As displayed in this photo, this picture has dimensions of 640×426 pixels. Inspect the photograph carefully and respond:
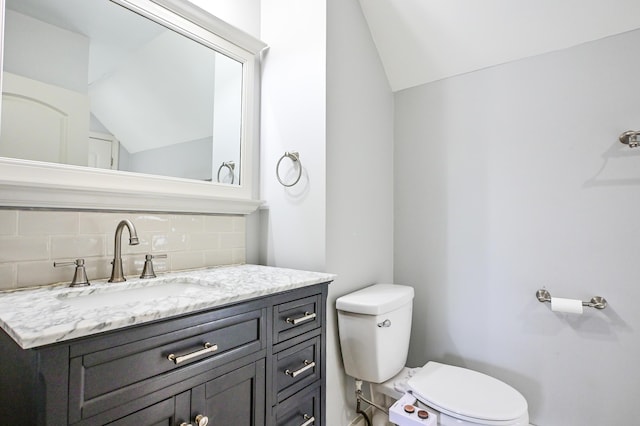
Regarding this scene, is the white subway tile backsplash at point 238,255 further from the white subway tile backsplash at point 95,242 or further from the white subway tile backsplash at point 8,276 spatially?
the white subway tile backsplash at point 8,276

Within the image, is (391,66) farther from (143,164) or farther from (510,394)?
(510,394)

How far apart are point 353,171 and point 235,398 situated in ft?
3.82

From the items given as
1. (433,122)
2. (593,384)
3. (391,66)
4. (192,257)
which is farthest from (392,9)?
(593,384)

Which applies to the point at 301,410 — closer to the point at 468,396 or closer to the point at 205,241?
the point at 468,396

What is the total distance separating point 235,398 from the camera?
0.90 meters

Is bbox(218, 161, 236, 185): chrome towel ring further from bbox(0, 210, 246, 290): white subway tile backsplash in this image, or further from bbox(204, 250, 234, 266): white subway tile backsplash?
bbox(204, 250, 234, 266): white subway tile backsplash

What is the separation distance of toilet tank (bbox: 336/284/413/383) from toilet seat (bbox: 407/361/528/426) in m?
0.14

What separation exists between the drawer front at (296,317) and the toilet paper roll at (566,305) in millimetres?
1088

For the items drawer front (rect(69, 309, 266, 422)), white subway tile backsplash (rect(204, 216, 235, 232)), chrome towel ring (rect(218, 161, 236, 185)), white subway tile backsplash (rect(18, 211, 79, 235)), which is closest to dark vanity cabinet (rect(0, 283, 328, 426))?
drawer front (rect(69, 309, 266, 422))

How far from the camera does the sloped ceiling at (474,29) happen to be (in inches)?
55.9

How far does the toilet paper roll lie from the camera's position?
1.39 m

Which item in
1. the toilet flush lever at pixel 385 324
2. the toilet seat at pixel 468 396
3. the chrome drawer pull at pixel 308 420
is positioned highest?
the toilet flush lever at pixel 385 324

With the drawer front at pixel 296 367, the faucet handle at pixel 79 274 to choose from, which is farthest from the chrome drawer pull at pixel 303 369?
the faucet handle at pixel 79 274

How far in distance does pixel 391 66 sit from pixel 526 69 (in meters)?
0.73
